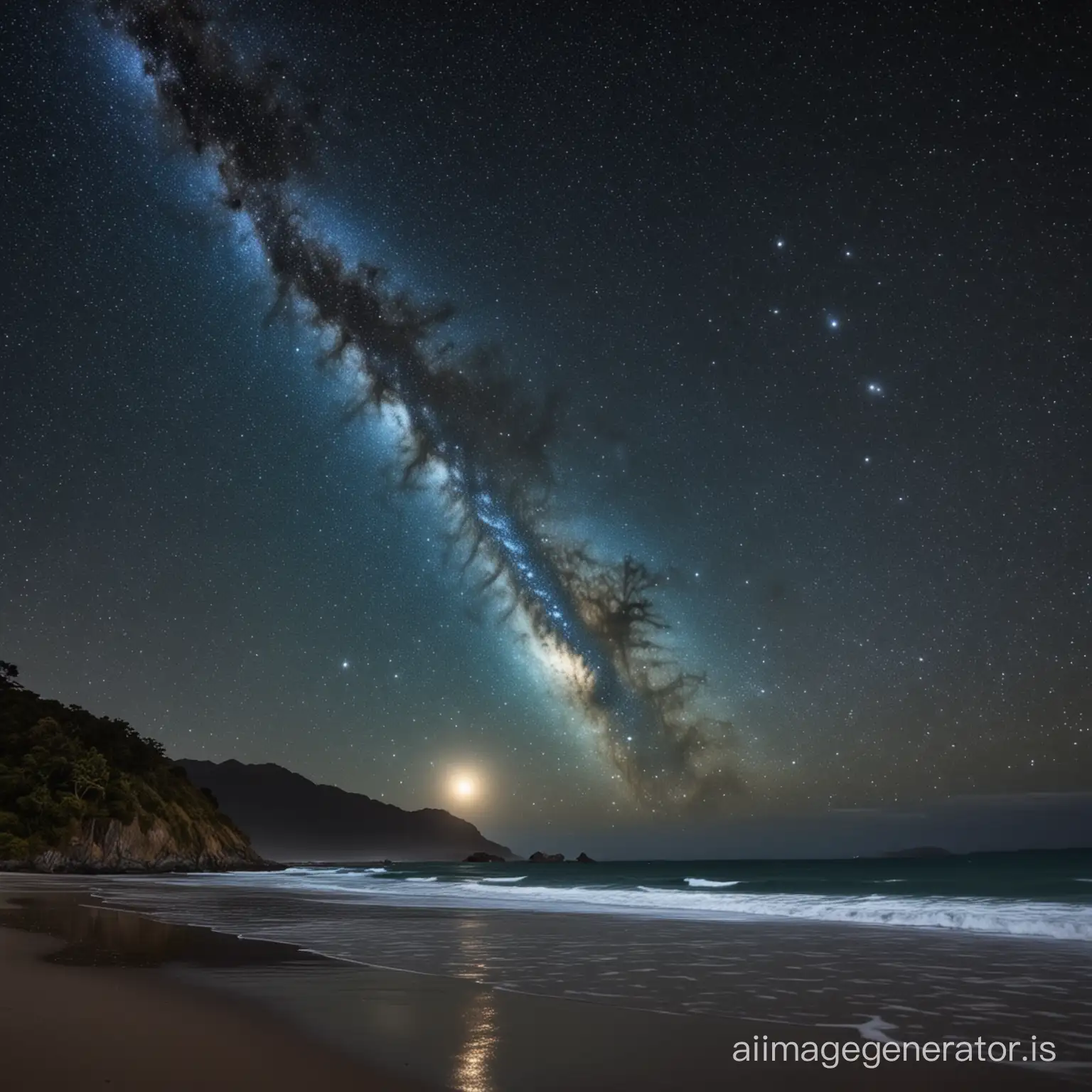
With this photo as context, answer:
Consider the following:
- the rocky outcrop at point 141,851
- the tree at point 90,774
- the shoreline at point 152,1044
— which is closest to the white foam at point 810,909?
the shoreline at point 152,1044

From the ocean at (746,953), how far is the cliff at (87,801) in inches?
2235

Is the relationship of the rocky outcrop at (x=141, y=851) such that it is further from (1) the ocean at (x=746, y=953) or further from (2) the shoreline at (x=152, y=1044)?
(2) the shoreline at (x=152, y=1044)

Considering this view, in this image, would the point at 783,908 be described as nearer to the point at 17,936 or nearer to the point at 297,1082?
the point at 17,936

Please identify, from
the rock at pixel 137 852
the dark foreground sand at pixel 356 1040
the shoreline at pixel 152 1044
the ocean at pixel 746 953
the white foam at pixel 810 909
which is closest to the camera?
the shoreline at pixel 152 1044

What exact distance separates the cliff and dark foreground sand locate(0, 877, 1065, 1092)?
7827 cm

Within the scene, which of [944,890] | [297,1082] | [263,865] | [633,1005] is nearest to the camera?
[297,1082]

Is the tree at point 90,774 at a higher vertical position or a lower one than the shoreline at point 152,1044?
higher

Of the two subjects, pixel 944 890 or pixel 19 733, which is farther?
pixel 19 733

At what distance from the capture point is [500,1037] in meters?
7.21

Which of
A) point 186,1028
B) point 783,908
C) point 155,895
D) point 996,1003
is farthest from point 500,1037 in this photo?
point 155,895

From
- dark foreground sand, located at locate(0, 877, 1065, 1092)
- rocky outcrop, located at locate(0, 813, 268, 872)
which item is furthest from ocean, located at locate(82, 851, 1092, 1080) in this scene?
rocky outcrop, located at locate(0, 813, 268, 872)

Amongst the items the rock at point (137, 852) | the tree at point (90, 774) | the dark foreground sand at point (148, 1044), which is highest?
the tree at point (90, 774)

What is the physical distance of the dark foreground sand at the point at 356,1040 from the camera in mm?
5832

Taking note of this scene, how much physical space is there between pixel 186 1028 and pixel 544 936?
11.5 metres
